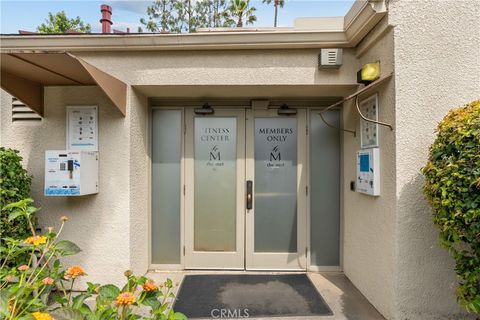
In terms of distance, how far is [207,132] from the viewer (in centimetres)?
452

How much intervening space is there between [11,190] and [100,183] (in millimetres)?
928

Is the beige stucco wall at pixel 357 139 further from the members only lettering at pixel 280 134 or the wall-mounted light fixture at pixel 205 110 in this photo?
the members only lettering at pixel 280 134

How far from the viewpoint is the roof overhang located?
3531mm

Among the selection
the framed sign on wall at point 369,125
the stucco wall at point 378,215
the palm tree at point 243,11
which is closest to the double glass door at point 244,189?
the stucco wall at point 378,215

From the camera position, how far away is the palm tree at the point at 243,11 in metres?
14.7

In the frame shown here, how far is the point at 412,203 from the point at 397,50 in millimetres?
1619

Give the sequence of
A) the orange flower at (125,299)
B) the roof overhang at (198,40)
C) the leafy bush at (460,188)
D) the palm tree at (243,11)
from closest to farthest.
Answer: the orange flower at (125,299)
the leafy bush at (460,188)
the roof overhang at (198,40)
the palm tree at (243,11)

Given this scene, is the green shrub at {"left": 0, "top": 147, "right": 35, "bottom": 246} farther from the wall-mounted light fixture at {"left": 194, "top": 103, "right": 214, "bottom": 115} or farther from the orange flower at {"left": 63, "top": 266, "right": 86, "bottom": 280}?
the wall-mounted light fixture at {"left": 194, "top": 103, "right": 214, "bottom": 115}

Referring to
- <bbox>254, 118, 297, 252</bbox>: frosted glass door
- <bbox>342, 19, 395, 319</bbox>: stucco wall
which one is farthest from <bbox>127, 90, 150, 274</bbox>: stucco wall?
<bbox>342, 19, 395, 319</bbox>: stucco wall

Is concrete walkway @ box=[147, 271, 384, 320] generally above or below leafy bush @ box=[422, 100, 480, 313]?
below

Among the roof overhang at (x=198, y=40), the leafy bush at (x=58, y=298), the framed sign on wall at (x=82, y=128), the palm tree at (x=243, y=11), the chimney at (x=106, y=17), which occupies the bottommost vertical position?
the leafy bush at (x=58, y=298)

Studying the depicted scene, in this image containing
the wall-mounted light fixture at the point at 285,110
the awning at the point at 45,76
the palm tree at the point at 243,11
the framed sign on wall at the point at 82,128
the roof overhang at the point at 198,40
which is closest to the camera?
the awning at the point at 45,76

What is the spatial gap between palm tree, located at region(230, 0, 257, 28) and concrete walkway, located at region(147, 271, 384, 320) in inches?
530

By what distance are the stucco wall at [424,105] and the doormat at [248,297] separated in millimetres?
1075
